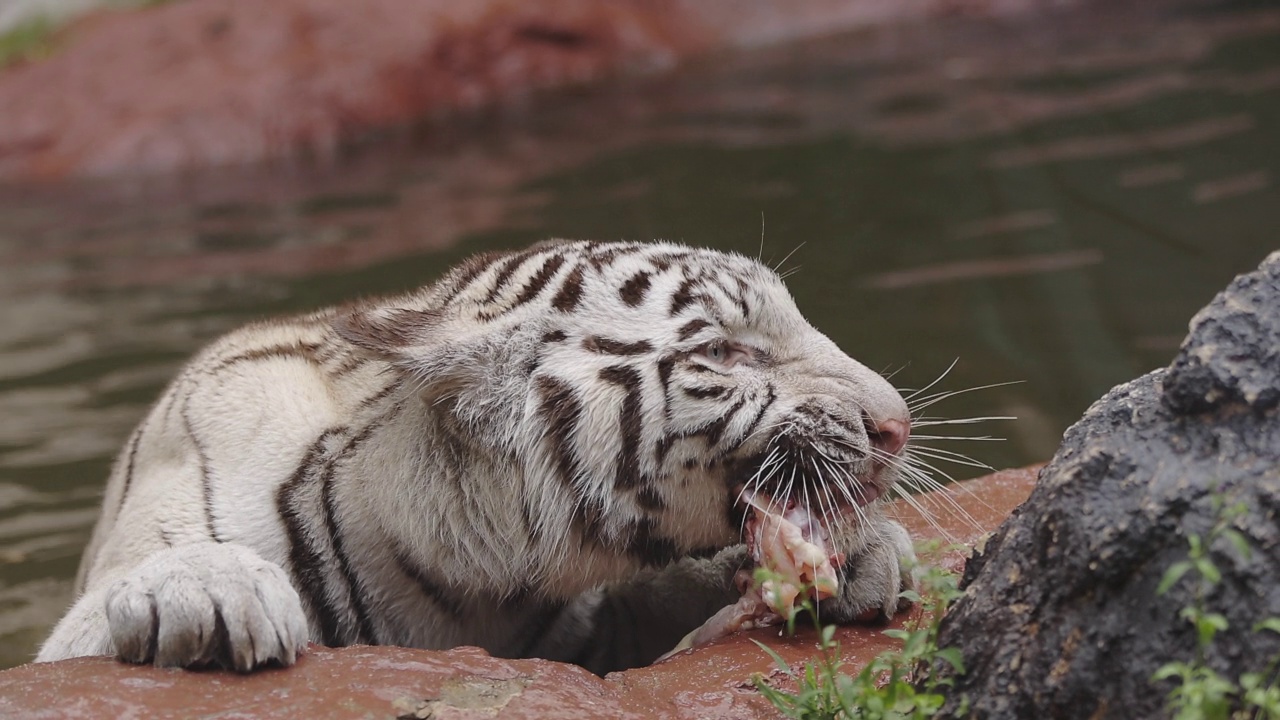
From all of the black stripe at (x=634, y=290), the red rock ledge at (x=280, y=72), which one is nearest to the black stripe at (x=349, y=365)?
the black stripe at (x=634, y=290)

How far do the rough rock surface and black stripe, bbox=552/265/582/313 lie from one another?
104 cm

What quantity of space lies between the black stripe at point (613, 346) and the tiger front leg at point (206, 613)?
2.47 feet

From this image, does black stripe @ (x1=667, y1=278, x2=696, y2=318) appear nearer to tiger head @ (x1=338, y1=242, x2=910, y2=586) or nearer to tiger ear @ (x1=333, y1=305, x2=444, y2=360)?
tiger head @ (x1=338, y1=242, x2=910, y2=586)

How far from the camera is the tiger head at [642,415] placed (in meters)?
2.72

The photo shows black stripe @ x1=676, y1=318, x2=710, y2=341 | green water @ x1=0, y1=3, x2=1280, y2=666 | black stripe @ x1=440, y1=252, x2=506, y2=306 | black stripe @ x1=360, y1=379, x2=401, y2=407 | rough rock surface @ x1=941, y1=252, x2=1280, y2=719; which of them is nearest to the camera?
rough rock surface @ x1=941, y1=252, x2=1280, y2=719

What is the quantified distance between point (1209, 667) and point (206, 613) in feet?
4.85

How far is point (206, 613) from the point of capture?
2.28m

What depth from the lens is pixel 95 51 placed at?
1034 centimetres

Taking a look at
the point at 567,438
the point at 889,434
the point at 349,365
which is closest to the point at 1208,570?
the point at 889,434

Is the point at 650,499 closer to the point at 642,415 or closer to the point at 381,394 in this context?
the point at 642,415

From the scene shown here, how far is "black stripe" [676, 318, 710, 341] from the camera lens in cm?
280

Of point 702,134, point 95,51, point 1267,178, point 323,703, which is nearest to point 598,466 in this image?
point 323,703

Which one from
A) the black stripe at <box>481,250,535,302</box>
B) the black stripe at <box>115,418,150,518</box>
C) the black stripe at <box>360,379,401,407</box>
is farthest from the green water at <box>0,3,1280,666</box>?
the black stripe at <box>481,250,535,302</box>

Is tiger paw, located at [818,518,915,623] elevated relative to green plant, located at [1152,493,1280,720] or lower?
lower
